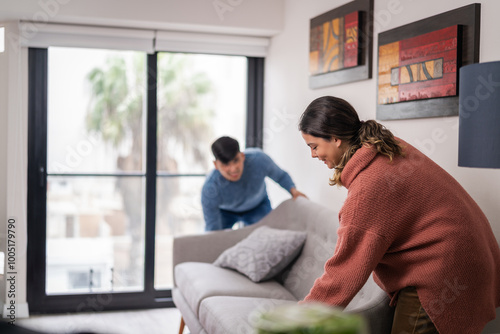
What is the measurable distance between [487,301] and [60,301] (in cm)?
336

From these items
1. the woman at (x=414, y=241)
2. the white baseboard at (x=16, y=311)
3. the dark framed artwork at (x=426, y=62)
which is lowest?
the white baseboard at (x=16, y=311)

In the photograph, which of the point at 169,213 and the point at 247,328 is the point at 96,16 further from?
the point at 247,328

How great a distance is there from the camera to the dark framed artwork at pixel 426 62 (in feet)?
7.27

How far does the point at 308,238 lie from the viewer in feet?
10.2

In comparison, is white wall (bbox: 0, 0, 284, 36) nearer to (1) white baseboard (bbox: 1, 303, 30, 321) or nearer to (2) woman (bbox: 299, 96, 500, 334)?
(1) white baseboard (bbox: 1, 303, 30, 321)

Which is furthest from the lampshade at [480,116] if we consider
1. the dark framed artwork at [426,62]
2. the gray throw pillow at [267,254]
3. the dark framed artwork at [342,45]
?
the gray throw pillow at [267,254]

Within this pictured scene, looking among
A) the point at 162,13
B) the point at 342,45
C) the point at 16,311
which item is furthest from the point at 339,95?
the point at 16,311

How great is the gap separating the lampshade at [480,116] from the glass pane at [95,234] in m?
3.14

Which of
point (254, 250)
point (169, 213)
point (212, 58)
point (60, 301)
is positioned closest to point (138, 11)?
point (212, 58)

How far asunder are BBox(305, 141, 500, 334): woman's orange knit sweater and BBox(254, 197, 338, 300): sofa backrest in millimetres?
1102

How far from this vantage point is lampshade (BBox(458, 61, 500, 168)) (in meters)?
1.43

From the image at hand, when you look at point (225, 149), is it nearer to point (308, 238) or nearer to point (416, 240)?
point (308, 238)

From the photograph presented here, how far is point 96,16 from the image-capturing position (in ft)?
12.3

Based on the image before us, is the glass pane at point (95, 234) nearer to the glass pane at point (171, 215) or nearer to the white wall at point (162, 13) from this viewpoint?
the glass pane at point (171, 215)
